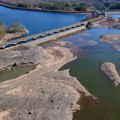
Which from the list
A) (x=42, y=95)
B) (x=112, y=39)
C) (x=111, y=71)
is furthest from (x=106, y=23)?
(x=42, y=95)

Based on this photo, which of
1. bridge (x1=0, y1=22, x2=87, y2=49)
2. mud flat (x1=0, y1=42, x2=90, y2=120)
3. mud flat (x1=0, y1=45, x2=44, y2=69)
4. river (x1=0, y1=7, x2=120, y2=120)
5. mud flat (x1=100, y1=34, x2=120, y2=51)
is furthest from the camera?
mud flat (x1=100, y1=34, x2=120, y2=51)

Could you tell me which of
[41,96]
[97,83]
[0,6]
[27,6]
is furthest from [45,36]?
[0,6]

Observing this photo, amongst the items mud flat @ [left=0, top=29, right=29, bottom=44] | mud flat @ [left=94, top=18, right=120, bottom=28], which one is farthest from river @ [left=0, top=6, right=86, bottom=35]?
mud flat @ [left=94, top=18, right=120, bottom=28]

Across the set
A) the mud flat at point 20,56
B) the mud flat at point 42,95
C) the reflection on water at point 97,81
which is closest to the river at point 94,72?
the reflection on water at point 97,81

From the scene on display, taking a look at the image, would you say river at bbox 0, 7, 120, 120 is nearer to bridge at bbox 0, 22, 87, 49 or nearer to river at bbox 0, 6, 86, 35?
river at bbox 0, 6, 86, 35

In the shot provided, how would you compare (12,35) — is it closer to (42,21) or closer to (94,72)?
(42,21)

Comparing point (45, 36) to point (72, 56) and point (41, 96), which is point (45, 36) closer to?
point (72, 56)
